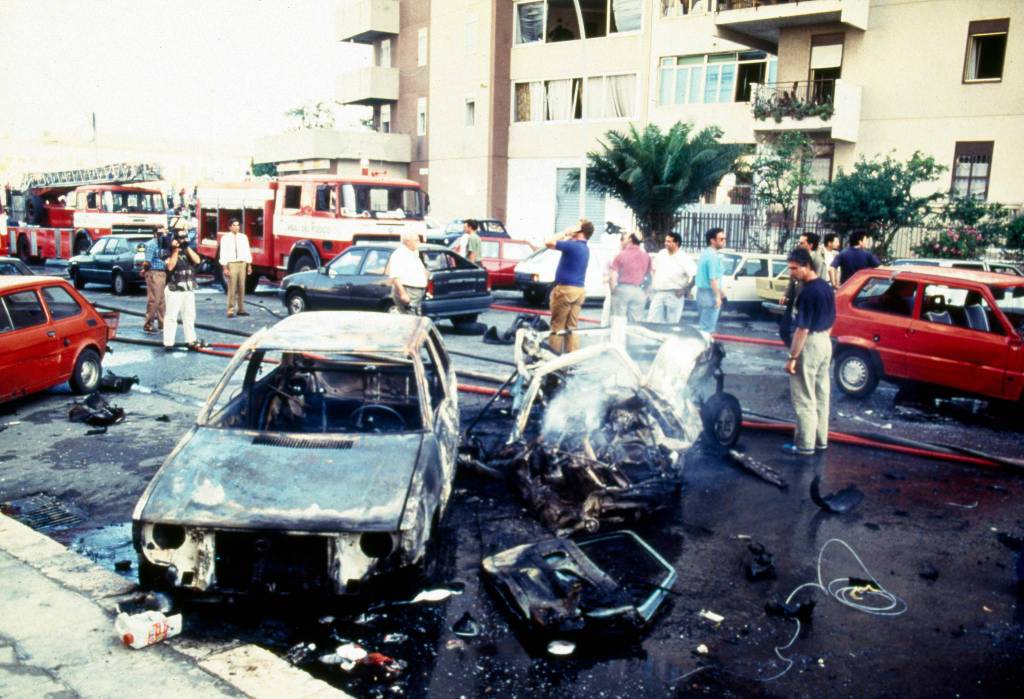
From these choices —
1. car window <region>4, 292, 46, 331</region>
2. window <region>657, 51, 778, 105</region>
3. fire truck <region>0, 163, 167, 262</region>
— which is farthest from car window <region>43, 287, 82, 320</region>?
window <region>657, 51, 778, 105</region>

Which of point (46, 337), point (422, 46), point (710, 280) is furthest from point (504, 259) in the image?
point (422, 46)

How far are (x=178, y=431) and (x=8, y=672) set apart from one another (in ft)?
15.2

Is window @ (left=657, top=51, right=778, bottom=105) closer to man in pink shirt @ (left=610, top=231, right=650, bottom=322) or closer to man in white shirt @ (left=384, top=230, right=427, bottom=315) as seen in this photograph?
man in pink shirt @ (left=610, top=231, right=650, bottom=322)

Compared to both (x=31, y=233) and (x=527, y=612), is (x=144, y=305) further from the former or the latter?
(x=527, y=612)

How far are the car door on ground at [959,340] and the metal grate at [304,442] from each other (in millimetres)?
7389

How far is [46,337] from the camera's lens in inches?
362

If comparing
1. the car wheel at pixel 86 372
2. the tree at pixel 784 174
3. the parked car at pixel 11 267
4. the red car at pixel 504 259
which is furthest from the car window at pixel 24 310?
the tree at pixel 784 174

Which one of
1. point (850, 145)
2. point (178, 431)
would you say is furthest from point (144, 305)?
point (850, 145)

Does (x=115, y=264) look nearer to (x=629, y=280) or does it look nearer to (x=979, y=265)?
(x=629, y=280)

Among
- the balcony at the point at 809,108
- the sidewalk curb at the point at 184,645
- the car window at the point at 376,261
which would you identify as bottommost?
the sidewalk curb at the point at 184,645

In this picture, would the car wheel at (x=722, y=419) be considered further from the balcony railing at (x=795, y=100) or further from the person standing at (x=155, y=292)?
the balcony railing at (x=795, y=100)

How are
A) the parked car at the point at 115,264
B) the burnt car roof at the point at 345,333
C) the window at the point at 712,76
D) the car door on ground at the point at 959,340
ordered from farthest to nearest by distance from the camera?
the window at the point at 712,76
the parked car at the point at 115,264
the car door on ground at the point at 959,340
the burnt car roof at the point at 345,333

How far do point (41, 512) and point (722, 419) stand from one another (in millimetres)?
5810

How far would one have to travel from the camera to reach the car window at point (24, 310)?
8875 mm
